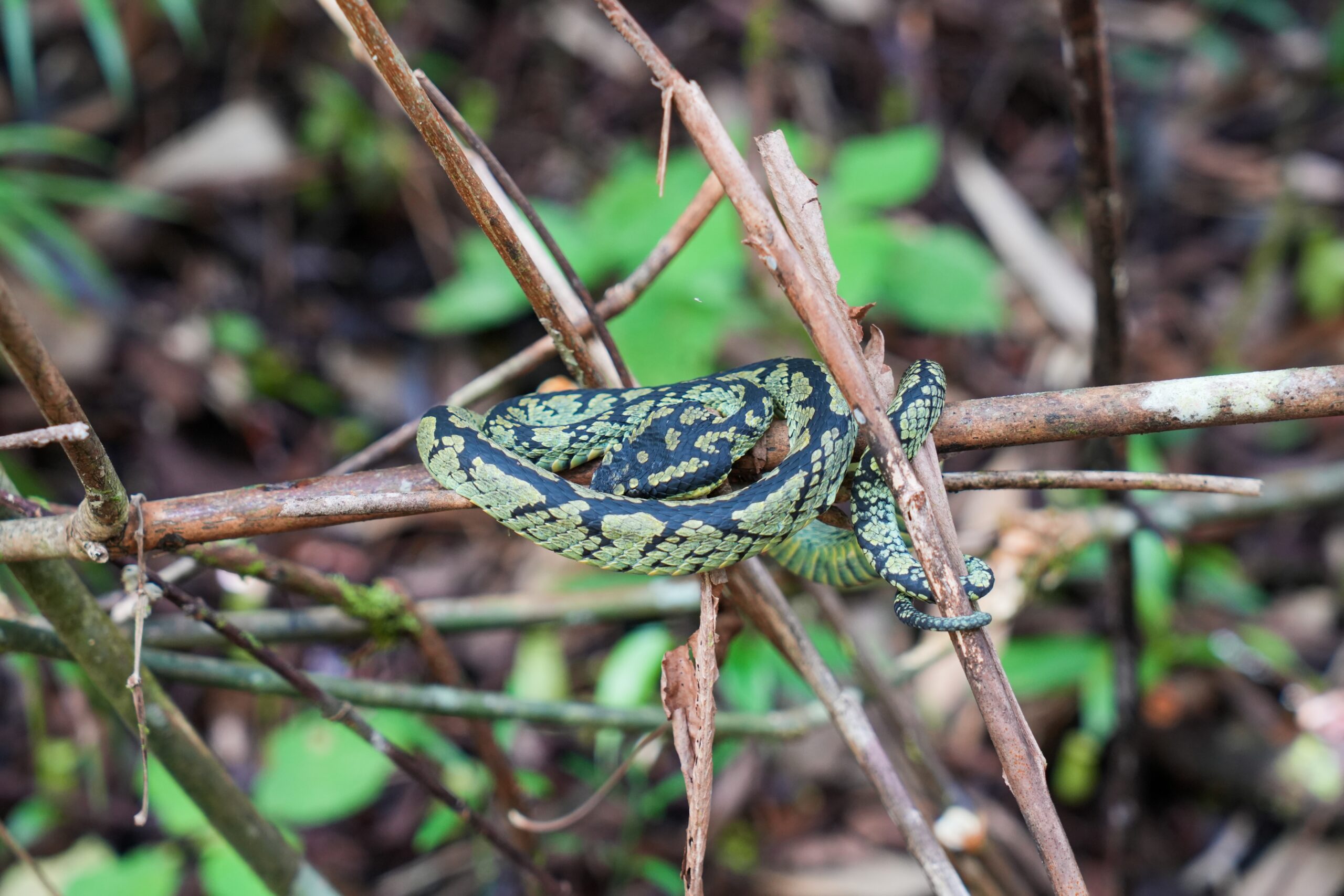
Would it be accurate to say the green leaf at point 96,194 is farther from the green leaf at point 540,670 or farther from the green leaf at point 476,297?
the green leaf at point 540,670

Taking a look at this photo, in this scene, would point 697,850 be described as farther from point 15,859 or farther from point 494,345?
point 494,345

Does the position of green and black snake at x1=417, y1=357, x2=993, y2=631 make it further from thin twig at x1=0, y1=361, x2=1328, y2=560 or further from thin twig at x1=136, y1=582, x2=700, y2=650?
thin twig at x1=136, y1=582, x2=700, y2=650

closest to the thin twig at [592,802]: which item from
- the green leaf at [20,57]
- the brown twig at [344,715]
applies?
the brown twig at [344,715]

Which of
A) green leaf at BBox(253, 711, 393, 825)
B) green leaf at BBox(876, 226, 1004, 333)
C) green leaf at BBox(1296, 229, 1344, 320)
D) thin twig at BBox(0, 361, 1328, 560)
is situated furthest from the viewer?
green leaf at BBox(1296, 229, 1344, 320)

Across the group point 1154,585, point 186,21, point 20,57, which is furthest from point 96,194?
point 1154,585

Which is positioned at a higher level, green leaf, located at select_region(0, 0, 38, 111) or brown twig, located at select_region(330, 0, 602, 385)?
green leaf, located at select_region(0, 0, 38, 111)

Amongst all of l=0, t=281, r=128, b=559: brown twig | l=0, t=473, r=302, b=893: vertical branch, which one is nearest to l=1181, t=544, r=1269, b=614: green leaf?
l=0, t=473, r=302, b=893: vertical branch

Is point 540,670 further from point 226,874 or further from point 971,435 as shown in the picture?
point 971,435
